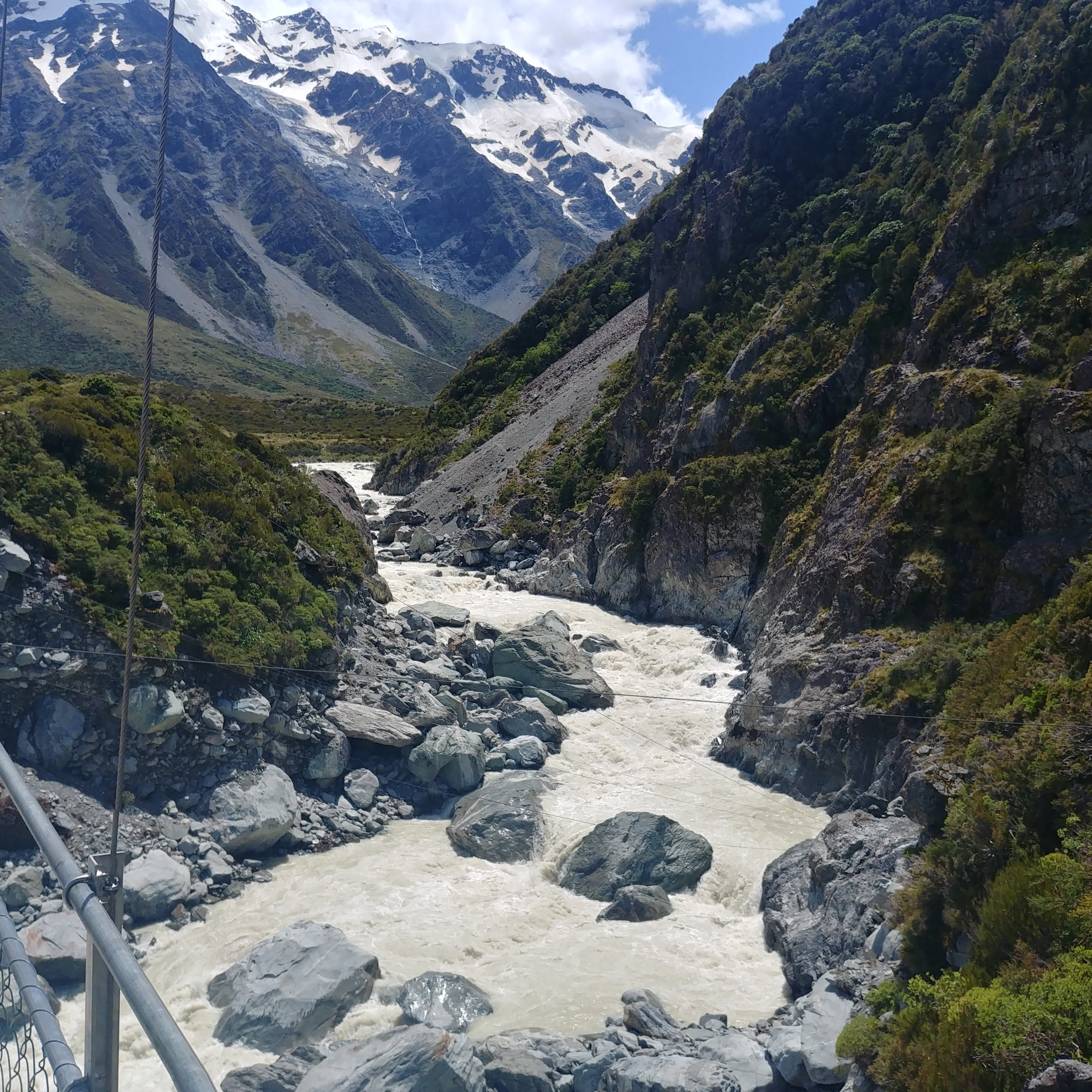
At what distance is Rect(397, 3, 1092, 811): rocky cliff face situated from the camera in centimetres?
1964

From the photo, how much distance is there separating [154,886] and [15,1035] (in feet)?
39.8

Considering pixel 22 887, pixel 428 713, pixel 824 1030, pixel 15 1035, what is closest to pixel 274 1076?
pixel 22 887

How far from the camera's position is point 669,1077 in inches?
399

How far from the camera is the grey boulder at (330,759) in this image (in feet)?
62.6

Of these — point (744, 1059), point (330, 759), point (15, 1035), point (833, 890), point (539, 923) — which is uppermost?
point (15, 1035)

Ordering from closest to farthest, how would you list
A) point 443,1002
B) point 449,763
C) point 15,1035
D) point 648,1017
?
point 15,1035
point 648,1017
point 443,1002
point 449,763

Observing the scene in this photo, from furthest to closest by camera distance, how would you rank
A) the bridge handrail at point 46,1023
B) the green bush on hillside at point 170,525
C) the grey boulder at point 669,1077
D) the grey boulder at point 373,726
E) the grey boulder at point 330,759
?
the grey boulder at point 373,726 < the grey boulder at point 330,759 < the green bush on hillside at point 170,525 < the grey boulder at point 669,1077 < the bridge handrail at point 46,1023

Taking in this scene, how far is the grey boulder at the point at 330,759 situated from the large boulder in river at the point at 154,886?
4025mm

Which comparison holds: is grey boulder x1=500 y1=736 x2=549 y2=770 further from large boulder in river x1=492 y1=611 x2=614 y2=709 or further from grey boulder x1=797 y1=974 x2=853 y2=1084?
grey boulder x1=797 y1=974 x2=853 y2=1084

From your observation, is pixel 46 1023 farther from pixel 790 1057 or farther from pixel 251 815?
pixel 251 815

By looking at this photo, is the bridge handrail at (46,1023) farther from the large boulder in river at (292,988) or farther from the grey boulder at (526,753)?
the grey boulder at (526,753)

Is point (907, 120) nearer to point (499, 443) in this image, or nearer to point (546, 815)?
point (499, 443)

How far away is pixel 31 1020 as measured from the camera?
302cm

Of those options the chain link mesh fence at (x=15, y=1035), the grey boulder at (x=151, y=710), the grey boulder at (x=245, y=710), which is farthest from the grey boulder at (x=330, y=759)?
Result: the chain link mesh fence at (x=15, y=1035)
